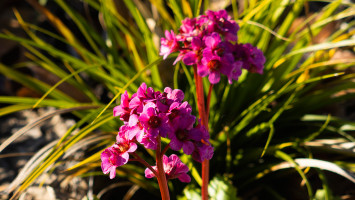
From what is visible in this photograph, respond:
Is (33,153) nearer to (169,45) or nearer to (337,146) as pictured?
(169,45)

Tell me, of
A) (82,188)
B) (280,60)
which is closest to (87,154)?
(82,188)

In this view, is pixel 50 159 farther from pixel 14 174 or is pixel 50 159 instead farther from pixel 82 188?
pixel 14 174

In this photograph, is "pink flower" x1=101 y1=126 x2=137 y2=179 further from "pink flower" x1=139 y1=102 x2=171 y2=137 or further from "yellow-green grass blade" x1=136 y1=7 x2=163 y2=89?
"yellow-green grass blade" x1=136 y1=7 x2=163 y2=89

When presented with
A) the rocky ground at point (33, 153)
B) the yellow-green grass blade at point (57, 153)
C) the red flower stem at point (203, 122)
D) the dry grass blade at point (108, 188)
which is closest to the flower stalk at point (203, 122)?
the red flower stem at point (203, 122)

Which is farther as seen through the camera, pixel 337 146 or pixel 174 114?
pixel 337 146

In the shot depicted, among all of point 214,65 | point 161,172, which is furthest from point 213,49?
point 161,172

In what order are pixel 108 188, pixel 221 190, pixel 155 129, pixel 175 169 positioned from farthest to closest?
pixel 108 188 < pixel 221 190 < pixel 175 169 < pixel 155 129

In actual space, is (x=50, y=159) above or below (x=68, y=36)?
below
